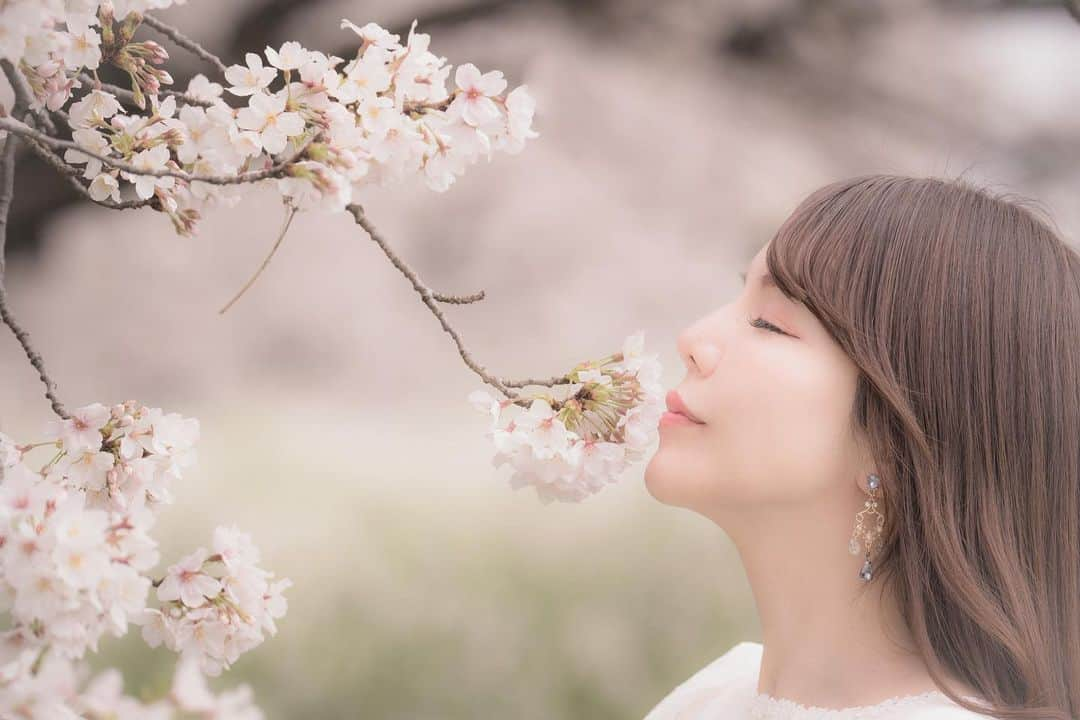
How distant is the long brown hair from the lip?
0.14 meters

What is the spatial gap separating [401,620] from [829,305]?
4.28 feet

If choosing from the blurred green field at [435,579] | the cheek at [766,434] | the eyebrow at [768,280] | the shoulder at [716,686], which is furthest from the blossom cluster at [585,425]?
the blurred green field at [435,579]

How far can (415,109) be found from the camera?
2.60ft

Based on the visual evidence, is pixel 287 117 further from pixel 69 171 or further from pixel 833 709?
pixel 833 709

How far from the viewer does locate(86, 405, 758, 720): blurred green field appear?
2.01m

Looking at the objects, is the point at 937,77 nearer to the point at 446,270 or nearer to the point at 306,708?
the point at 446,270

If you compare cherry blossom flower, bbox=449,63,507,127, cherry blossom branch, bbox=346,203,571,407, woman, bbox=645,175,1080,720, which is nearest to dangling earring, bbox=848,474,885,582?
woman, bbox=645,175,1080,720

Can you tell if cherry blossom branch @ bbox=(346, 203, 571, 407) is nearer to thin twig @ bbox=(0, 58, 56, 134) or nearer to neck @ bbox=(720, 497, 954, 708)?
thin twig @ bbox=(0, 58, 56, 134)

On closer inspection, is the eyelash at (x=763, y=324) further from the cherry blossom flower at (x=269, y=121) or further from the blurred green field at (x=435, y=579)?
the blurred green field at (x=435, y=579)

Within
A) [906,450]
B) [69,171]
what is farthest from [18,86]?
[906,450]

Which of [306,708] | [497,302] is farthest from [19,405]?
[497,302]

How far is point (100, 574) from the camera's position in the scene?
1.91 ft

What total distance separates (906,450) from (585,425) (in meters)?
0.33

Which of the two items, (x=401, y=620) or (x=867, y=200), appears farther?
(x=401, y=620)
